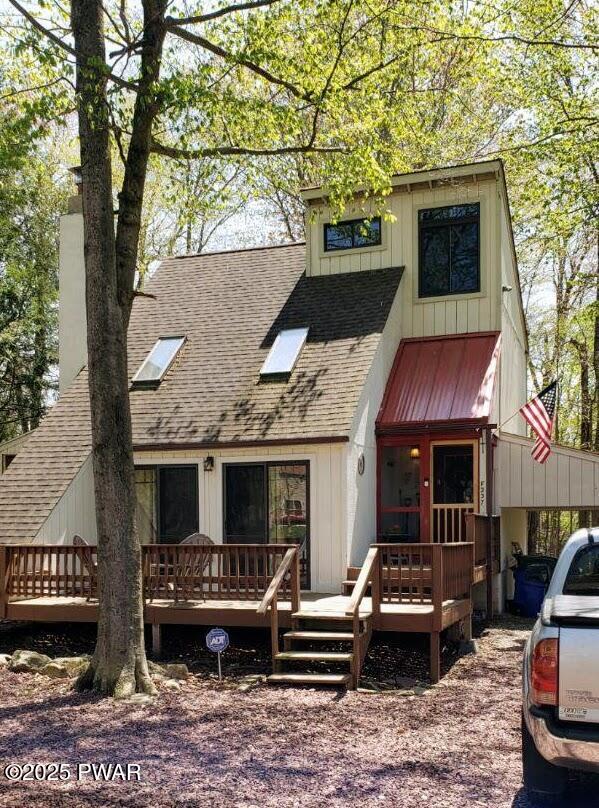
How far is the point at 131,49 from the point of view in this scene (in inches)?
390

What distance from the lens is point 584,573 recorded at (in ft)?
18.5

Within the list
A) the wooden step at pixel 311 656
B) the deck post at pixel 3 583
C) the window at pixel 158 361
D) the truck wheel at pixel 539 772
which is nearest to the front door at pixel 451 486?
the wooden step at pixel 311 656

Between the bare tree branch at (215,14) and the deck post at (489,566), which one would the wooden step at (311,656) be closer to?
the deck post at (489,566)

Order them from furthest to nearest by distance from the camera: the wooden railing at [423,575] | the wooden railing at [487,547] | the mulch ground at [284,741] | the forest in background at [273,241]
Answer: the forest in background at [273,241] → the wooden railing at [487,547] → the wooden railing at [423,575] → the mulch ground at [284,741]

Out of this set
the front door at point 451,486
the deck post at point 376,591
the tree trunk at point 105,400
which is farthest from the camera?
the front door at point 451,486

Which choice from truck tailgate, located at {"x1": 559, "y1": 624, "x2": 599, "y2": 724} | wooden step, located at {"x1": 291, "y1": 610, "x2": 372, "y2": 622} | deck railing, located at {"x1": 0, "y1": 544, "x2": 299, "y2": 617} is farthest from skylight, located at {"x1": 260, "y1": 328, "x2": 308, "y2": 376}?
truck tailgate, located at {"x1": 559, "y1": 624, "x2": 599, "y2": 724}

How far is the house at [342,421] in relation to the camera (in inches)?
504

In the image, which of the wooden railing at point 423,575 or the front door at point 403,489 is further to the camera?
the front door at point 403,489

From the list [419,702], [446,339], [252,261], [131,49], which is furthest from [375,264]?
[419,702]

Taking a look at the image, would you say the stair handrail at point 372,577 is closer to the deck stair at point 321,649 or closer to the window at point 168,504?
the deck stair at point 321,649

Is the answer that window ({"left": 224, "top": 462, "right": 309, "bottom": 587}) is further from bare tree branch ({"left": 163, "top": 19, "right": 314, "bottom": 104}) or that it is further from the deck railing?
bare tree branch ({"left": 163, "top": 19, "right": 314, "bottom": 104})

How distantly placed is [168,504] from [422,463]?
4267 mm

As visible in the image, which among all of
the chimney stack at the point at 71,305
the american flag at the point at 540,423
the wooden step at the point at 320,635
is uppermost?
the chimney stack at the point at 71,305

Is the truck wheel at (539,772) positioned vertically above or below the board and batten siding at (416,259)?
below
